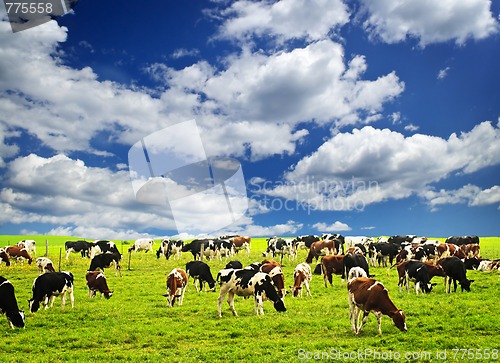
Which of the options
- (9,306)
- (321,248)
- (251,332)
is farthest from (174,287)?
(321,248)

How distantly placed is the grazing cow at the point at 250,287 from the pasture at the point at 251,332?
55 cm

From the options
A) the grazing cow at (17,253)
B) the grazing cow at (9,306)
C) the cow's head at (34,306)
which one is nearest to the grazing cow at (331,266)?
the cow's head at (34,306)

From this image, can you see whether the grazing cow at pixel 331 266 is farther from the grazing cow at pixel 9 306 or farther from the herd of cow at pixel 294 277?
the grazing cow at pixel 9 306

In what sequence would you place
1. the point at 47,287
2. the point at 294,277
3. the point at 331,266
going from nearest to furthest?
the point at 47,287 → the point at 294,277 → the point at 331,266

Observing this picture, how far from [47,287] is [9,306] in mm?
3158

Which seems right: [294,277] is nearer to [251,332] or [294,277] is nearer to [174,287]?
[174,287]

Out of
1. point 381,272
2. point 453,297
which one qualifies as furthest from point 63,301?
point 381,272

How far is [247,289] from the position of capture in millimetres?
19438

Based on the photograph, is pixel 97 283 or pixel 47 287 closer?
pixel 47 287

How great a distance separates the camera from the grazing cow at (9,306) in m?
17.9

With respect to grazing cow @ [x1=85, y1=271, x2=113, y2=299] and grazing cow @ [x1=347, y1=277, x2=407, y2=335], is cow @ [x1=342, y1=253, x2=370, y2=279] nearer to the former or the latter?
grazing cow @ [x1=347, y1=277, x2=407, y2=335]

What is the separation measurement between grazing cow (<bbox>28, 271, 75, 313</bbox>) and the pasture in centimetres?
55

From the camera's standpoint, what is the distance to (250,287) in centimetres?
1939

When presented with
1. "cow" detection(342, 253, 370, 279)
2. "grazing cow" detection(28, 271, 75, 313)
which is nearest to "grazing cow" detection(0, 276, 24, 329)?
"grazing cow" detection(28, 271, 75, 313)
